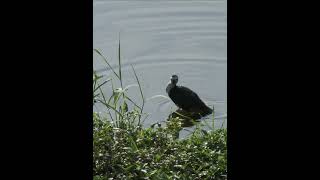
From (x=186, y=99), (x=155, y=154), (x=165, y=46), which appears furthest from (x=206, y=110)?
(x=155, y=154)

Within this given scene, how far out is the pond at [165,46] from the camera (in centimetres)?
777

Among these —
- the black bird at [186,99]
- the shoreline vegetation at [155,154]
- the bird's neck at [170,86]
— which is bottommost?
the shoreline vegetation at [155,154]

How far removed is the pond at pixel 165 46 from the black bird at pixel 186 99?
0.11m

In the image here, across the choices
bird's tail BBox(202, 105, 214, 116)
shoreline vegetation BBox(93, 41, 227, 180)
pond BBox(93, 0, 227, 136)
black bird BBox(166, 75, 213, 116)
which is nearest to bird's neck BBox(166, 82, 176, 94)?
black bird BBox(166, 75, 213, 116)

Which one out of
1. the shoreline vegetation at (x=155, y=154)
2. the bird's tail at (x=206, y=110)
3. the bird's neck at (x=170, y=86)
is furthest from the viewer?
the bird's neck at (x=170, y=86)

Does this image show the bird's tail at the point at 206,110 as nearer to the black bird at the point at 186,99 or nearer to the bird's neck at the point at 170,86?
the black bird at the point at 186,99

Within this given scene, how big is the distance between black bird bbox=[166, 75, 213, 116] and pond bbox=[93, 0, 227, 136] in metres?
0.11

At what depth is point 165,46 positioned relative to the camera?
8.62 meters

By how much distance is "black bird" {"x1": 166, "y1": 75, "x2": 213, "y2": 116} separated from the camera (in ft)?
24.2

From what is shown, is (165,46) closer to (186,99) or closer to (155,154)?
(186,99)

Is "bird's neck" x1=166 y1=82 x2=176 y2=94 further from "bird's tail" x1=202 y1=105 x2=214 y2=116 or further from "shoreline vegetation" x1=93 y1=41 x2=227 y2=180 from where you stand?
"shoreline vegetation" x1=93 y1=41 x2=227 y2=180

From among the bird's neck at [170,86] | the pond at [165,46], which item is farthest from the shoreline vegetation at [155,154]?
the bird's neck at [170,86]
